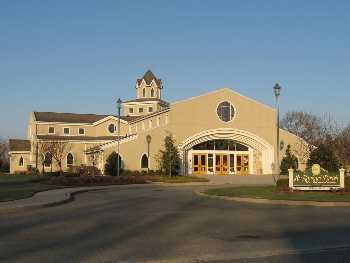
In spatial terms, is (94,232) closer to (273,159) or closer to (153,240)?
(153,240)

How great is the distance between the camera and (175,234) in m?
13.2

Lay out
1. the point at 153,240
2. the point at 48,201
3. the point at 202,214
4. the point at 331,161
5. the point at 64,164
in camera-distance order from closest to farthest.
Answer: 1. the point at 153,240
2. the point at 202,214
3. the point at 48,201
4. the point at 331,161
5. the point at 64,164

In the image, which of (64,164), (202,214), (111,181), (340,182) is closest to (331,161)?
(340,182)

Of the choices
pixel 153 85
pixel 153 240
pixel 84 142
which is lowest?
pixel 153 240

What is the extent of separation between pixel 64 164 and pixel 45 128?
7.07 meters

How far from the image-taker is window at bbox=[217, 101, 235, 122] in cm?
5906

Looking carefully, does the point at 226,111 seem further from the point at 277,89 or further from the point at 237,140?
the point at 277,89

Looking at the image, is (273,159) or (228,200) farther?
(273,159)

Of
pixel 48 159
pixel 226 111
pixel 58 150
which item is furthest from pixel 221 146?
pixel 48 159

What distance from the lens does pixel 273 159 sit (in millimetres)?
60281

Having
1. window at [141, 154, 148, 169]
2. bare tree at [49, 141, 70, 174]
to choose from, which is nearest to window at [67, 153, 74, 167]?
bare tree at [49, 141, 70, 174]

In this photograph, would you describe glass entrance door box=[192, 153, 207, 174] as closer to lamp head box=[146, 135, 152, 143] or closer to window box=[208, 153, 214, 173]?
window box=[208, 153, 214, 173]

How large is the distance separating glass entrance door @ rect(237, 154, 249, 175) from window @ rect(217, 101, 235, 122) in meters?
5.29

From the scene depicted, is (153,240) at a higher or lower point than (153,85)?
lower
